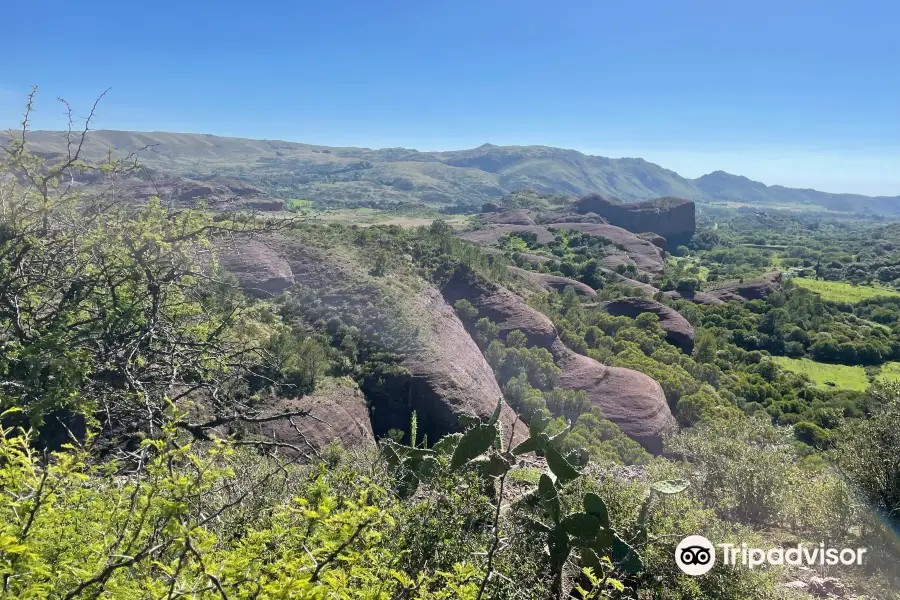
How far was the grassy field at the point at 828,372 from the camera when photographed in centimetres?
3644

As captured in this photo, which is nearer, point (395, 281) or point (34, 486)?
point (34, 486)

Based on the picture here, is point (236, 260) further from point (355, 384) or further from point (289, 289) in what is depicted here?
point (355, 384)

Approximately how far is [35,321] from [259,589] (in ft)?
16.2

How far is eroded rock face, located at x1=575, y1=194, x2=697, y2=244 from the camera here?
102m

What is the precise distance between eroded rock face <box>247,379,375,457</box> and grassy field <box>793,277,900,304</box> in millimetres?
65849

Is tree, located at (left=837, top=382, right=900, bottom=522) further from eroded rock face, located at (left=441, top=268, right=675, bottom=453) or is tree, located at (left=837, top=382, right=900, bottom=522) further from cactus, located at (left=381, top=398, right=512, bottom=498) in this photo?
eroded rock face, located at (left=441, top=268, right=675, bottom=453)

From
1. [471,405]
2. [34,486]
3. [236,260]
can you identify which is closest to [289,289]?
[236,260]

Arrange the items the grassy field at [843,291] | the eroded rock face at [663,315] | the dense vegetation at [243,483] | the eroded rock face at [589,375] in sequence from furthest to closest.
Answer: the grassy field at [843,291], the eroded rock face at [663,315], the eroded rock face at [589,375], the dense vegetation at [243,483]

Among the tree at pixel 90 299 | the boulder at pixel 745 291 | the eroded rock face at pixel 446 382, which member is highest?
the tree at pixel 90 299

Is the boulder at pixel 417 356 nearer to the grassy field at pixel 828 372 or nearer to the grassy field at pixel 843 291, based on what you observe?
the grassy field at pixel 828 372

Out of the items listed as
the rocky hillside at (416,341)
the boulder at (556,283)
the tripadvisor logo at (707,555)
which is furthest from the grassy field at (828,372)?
the tripadvisor logo at (707,555)

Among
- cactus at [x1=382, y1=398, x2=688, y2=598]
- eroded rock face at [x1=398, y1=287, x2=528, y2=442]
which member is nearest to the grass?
eroded rock face at [x1=398, y1=287, x2=528, y2=442]

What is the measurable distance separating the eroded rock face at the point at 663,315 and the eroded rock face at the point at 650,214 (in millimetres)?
68736

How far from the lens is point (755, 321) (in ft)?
149
